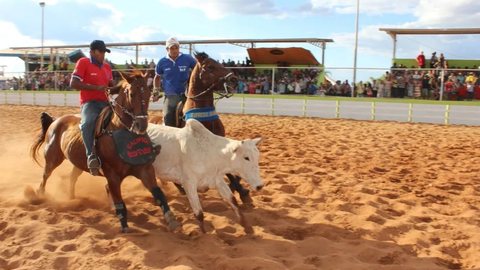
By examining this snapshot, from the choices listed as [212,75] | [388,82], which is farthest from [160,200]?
[388,82]

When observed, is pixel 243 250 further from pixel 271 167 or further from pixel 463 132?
pixel 463 132

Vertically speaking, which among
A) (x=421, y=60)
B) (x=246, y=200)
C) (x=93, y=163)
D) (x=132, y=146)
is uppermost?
(x=421, y=60)

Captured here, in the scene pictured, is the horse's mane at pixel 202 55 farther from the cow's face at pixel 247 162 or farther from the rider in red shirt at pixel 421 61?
the rider in red shirt at pixel 421 61

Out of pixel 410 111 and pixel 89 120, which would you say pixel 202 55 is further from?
pixel 410 111

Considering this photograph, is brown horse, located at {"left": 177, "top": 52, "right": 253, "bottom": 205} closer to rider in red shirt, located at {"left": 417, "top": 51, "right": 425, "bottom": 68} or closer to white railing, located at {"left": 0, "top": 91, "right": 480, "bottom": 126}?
white railing, located at {"left": 0, "top": 91, "right": 480, "bottom": 126}

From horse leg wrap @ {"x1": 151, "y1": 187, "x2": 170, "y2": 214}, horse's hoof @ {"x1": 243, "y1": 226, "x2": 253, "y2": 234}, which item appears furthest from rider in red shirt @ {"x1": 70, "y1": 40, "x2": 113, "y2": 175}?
horse's hoof @ {"x1": 243, "y1": 226, "x2": 253, "y2": 234}

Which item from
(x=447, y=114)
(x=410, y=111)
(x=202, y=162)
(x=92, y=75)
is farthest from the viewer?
(x=410, y=111)

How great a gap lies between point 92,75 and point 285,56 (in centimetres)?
1877

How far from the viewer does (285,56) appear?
23.5 m

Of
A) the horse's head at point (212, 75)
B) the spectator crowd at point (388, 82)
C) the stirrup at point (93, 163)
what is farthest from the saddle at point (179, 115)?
the spectator crowd at point (388, 82)

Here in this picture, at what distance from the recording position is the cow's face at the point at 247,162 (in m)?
5.11

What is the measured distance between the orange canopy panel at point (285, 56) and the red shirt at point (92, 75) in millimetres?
18236

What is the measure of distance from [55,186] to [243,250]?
3587 millimetres

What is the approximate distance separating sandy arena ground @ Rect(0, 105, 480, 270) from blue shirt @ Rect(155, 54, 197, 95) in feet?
4.83
